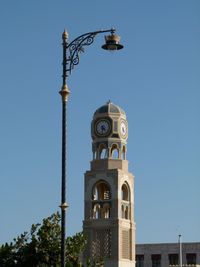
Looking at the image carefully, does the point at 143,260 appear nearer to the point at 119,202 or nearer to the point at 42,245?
the point at 119,202

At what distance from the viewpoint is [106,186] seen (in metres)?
99.3

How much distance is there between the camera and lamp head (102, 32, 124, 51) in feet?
80.6

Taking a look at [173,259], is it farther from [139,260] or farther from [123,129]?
[123,129]

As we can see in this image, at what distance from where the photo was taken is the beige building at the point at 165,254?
110750 mm

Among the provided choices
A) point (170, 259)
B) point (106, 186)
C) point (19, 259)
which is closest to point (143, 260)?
point (170, 259)

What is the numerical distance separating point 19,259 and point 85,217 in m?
48.7

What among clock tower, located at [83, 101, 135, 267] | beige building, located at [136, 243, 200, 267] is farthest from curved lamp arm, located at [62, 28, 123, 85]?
beige building, located at [136, 243, 200, 267]

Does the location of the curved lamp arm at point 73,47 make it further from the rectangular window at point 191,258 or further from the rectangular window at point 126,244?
the rectangular window at point 191,258

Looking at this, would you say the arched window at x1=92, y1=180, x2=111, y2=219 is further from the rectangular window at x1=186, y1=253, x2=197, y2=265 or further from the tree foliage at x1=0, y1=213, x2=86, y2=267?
the tree foliage at x1=0, y1=213, x2=86, y2=267

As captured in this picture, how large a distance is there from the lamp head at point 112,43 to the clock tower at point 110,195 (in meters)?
69.8

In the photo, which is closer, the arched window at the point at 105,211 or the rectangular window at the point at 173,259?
the arched window at the point at 105,211

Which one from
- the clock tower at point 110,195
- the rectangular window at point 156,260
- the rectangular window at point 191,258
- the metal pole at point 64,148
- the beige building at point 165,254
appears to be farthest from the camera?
the rectangular window at point 156,260

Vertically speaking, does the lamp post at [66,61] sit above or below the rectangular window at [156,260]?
below

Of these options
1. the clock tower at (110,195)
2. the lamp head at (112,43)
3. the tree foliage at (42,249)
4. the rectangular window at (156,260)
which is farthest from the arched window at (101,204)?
the lamp head at (112,43)
